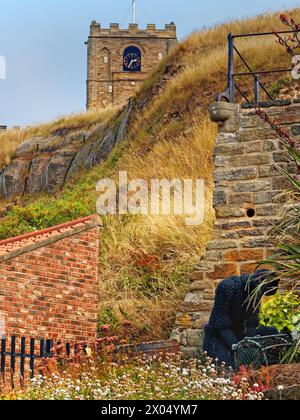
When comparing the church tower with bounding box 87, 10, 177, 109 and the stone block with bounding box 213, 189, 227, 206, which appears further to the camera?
the church tower with bounding box 87, 10, 177, 109

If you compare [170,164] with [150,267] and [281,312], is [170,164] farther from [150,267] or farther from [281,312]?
[281,312]

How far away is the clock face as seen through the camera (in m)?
68.8

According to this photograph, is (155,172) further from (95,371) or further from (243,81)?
(95,371)

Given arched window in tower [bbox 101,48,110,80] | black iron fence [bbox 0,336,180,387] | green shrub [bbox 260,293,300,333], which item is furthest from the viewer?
arched window in tower [bbox 101,48,110,80]

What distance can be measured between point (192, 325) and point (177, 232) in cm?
361

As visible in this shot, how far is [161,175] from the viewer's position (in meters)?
21.9

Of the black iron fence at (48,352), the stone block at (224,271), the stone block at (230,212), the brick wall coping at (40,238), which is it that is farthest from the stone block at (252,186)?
the brick wall coping at (40,238)

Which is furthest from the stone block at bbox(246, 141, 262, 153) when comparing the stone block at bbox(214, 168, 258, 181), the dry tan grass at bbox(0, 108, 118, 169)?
the dry tan grass at bbox(0, 108, 118, 169)

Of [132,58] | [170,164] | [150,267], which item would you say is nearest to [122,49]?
[132,58]

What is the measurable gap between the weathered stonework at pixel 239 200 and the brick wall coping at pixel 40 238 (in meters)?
2.78

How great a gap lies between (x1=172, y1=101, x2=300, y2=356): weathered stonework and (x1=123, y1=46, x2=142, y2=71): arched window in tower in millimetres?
53994

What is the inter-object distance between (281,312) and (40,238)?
16.7 feet

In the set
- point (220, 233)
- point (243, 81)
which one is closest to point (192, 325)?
point (220, 233)

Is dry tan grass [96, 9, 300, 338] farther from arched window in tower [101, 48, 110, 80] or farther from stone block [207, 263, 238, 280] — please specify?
arched window in tower [101, 48, 110, 80]
